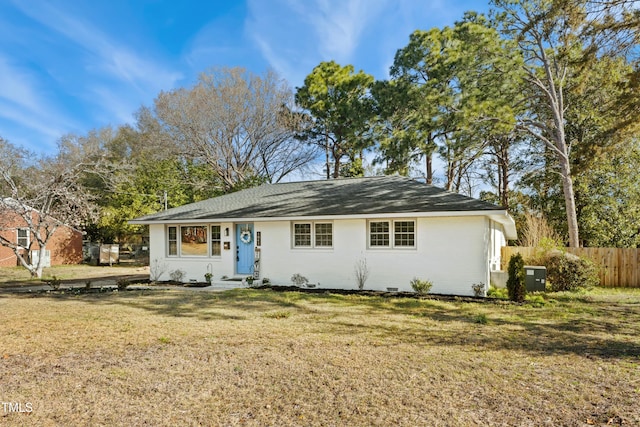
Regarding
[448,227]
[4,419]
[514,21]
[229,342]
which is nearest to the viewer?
[4,419]

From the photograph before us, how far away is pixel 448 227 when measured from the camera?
38.3 ft

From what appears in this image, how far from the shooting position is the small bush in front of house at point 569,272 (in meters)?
13.3

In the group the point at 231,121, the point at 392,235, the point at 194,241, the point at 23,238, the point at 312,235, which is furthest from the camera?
the point at 231,121

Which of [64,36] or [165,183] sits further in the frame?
[165,183]

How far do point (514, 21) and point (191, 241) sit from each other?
58.6 feet

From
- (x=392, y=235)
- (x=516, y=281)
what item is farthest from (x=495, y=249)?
(x=392, y=235)

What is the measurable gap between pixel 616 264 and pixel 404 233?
9.51 meters

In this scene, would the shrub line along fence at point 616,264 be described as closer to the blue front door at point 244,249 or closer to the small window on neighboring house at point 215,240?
the blue front door at point 244,249

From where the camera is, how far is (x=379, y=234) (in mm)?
12602

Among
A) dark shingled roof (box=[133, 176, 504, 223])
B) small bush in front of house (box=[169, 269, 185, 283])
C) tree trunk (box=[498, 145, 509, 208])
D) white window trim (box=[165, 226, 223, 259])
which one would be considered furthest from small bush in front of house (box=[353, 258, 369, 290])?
tree trunk (box=[498, 145, 509, 208])

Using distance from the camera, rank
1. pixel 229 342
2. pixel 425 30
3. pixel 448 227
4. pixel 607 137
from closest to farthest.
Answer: pixel 229 342 < pixel 607 137 < pixel 448 227 < pixel 425 30

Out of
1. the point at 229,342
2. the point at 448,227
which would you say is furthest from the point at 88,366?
the point at 448,227

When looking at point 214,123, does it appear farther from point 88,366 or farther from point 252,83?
point 88,366

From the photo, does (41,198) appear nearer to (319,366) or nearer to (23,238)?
(23,238)
